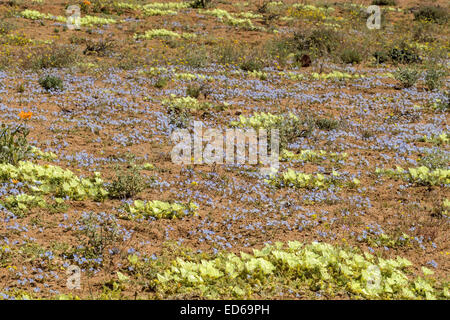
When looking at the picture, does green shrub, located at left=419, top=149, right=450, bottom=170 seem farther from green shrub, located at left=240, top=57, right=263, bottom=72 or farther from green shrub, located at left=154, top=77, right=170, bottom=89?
green shrub, located at left=154, top=77, right=170, bottom=89

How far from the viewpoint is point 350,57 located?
1481 centimetres

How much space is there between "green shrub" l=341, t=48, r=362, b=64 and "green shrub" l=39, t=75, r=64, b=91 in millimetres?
10157

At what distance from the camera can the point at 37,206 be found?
18.1ft

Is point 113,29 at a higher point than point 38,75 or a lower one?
higher

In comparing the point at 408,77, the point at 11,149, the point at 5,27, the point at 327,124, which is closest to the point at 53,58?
the point at 5,27

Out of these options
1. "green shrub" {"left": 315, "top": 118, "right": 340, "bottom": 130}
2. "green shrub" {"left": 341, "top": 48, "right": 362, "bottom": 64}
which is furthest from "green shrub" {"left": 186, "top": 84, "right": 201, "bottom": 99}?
"green shrub" {"left": 341, "top": 48, "right": 362, "bottom": 64}

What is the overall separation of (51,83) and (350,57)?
1054cm

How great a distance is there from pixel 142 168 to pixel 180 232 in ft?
6.61

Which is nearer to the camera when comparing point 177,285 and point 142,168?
point 177,285

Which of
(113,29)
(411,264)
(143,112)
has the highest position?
(113,29)

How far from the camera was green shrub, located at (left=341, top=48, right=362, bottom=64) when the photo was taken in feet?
48.5

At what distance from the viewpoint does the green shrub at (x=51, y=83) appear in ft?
33.6
